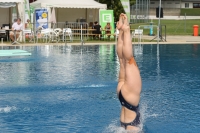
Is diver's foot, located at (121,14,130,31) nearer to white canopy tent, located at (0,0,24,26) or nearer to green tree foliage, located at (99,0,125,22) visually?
white canopy tent, located at (0,0,24,26)

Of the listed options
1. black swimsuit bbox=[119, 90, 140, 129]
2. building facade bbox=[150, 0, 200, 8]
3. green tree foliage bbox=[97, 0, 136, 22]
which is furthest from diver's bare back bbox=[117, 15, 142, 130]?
building facade bbox=[150, 0, 200, 8]

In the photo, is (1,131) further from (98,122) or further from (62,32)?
(62,32)

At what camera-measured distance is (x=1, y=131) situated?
309 inches

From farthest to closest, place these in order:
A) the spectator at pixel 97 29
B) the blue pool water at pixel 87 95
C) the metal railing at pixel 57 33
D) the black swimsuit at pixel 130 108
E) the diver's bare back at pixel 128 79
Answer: the spectator at pixel 97 29
the metal railing at pixel 57 33
the blue pool water at pixel 87 95
the black swimsuit at pixel 130 108
the diver's bare back at pixel 128 79

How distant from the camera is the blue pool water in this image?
831 cm

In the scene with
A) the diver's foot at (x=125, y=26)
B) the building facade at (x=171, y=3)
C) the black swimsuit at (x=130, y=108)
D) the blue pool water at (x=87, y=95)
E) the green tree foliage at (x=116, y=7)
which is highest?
the building facade at (x=171, y=3)

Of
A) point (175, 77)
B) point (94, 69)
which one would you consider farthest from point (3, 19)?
point (175, 77)

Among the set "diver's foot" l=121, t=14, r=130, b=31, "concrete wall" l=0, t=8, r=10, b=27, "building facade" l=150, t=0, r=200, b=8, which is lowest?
"diver's foot" l=121, t=14, r=130, b=31

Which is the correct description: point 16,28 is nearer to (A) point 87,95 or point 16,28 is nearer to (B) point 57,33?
(B) point 57,33

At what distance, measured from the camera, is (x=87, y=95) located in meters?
11.1

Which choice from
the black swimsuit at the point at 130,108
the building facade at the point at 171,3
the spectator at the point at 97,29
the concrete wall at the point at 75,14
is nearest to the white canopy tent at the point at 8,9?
the concrete wall at the point at 75,14

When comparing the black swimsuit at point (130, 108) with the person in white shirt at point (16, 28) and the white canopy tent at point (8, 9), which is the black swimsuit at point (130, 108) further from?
the white canopy tent at point (8, 9)

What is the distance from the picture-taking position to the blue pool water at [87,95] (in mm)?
8312

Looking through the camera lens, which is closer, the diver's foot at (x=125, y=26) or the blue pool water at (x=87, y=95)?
the diver's foot at (x=125, y=26)
